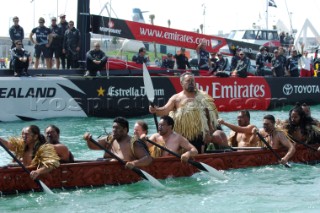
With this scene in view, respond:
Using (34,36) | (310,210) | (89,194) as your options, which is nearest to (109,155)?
(89,194)

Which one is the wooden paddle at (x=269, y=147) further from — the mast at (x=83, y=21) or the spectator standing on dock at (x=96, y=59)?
the mast at (x=83, y=21)

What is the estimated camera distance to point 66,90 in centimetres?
2173

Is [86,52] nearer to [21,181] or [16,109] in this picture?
[16,109]

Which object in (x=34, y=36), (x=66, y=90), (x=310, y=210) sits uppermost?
(x=34, y=36)

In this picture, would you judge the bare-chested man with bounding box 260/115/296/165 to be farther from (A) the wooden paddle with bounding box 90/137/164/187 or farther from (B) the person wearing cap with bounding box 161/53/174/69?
(B) the person wearing cap with bounding box 161/53/174/69

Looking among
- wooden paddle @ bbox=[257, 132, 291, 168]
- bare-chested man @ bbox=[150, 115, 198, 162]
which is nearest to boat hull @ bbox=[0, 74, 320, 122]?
wooden paddle @ bbox=[257, 132, 291, 168]

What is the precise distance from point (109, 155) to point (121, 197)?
37.5 inches

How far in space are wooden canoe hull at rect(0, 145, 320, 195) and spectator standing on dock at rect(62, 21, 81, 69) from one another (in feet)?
29.6

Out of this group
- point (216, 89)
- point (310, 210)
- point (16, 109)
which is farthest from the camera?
point (216, 89)

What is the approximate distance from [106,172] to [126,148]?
1.53 ft

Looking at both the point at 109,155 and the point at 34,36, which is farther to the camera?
the point at 34,36

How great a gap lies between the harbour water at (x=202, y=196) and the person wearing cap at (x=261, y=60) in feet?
38.0

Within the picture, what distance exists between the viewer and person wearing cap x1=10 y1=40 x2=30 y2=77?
68.7 ft

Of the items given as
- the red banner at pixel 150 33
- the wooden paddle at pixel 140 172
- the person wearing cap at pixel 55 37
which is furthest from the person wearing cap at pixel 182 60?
the wooden paddle at pixel 140 172
